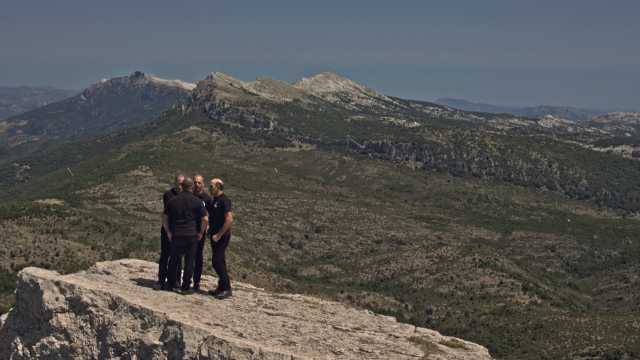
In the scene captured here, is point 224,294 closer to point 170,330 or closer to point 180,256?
point 180,256

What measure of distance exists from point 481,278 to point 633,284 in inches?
1836

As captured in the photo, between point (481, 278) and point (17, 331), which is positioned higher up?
point (17, 331)

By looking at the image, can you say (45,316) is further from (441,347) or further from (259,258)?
(259,258)

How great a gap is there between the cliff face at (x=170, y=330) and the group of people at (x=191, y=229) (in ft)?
3.36

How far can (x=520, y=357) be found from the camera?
115000mm

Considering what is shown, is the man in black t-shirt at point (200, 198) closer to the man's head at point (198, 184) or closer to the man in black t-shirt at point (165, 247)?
the man's head at point (198, 184)

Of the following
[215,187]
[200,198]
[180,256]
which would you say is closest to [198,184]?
[200,198]

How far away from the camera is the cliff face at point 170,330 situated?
2416 cm

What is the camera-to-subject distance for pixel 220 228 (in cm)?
2953

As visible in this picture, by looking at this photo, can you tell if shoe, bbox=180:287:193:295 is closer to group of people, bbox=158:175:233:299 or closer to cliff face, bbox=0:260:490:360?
group of people, bbox=158:175:233:299

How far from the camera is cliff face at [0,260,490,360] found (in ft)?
79.3

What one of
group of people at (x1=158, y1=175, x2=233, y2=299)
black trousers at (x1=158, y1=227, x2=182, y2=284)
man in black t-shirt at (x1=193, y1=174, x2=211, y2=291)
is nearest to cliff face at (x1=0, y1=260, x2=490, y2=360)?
black trousers at (x1=158, y1=227, x2=182, y2=284)

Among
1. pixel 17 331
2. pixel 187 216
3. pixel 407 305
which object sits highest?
pixel 187 216

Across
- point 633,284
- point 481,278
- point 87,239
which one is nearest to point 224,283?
point 87,239
